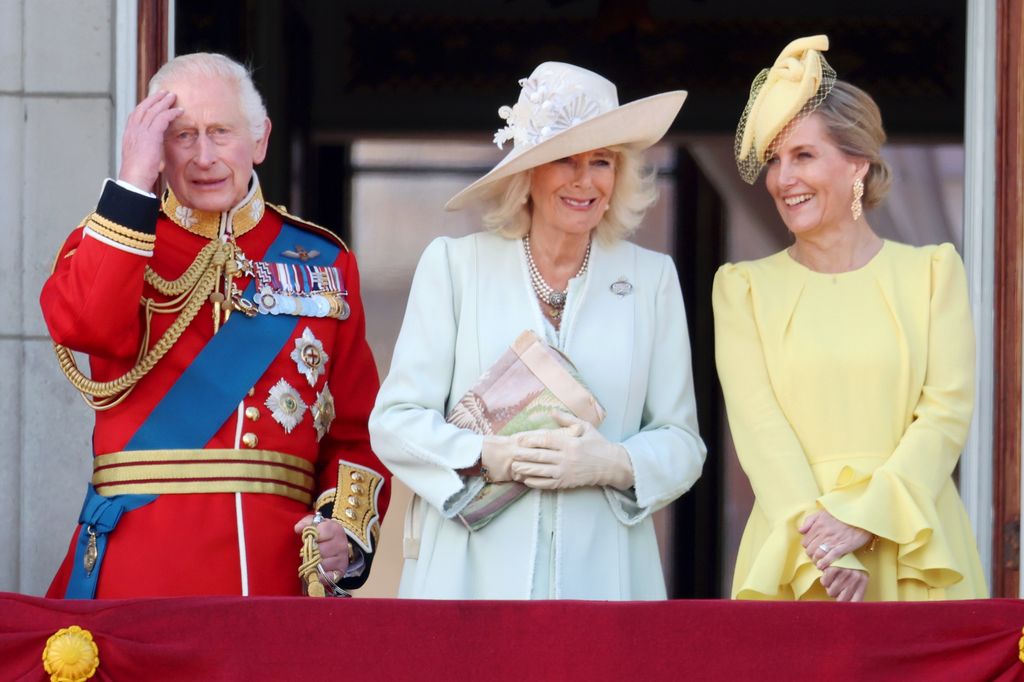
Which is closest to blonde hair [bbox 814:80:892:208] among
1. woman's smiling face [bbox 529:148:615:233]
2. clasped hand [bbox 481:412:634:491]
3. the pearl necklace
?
woman's smiling face [bbox 529:148:615:233]

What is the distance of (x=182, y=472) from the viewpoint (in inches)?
168

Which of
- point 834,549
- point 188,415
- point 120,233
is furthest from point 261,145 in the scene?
point 834,549

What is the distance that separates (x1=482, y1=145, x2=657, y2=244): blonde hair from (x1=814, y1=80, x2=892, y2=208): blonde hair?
388 mm

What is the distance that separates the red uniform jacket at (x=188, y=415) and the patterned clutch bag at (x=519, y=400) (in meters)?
0.33

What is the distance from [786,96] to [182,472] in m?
1.45

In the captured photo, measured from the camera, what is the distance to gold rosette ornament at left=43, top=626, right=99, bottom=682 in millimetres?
3557

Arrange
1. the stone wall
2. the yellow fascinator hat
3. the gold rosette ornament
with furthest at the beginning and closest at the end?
the stone wall < the yellow fascinator hat < the gold rosette ornament

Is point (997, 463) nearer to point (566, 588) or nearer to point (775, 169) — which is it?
point (775, 169)

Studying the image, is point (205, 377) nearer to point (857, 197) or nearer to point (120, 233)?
point (120, 233)

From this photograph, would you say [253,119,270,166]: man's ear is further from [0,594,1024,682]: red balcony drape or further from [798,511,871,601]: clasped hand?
[798,511,871,601]: clasped hand

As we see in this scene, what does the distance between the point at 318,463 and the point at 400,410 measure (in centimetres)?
37

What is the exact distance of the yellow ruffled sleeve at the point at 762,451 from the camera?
4.21 metres

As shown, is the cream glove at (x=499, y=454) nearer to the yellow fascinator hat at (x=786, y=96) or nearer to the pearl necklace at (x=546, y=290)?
the pearl necklace at (x=546, y=290)

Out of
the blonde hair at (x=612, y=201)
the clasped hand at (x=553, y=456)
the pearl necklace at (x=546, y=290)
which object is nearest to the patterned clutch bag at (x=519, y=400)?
the clasped hand at (x=553, y=456)
